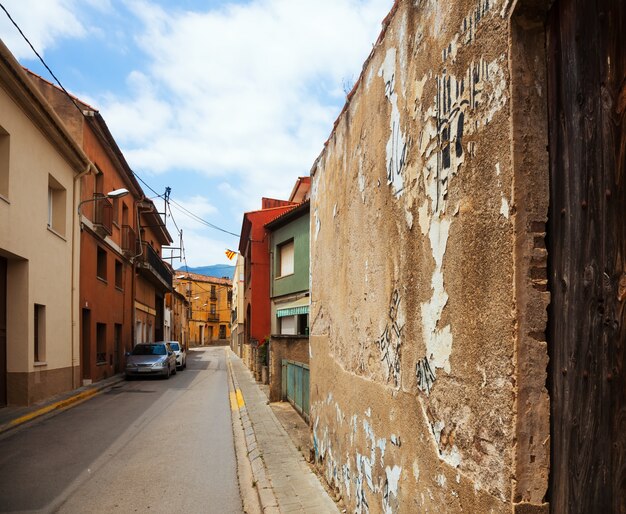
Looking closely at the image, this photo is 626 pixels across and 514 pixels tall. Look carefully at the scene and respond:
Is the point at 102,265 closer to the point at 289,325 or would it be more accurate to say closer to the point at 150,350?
the point at 150,350

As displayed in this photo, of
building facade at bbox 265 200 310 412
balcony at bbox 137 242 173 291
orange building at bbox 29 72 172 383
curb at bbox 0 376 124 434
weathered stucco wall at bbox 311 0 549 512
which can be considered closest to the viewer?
weathered stucco wall at bbox 311 0 549 512

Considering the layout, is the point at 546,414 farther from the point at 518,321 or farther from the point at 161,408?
the point at 161,408

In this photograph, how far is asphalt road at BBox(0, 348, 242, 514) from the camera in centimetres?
538

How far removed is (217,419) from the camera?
10555 millimetres

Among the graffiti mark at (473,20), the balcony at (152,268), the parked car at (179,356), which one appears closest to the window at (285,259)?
the parked car at (179,356)

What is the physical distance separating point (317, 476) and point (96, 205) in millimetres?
14373

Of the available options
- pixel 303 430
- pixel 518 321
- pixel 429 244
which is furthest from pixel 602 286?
pixel 303 430

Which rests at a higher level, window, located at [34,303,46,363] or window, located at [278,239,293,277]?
window, located at [278,239,293,277]

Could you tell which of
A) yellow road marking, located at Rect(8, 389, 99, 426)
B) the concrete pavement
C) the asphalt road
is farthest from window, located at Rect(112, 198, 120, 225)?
the asphalt road

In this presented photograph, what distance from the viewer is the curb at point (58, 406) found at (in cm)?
962

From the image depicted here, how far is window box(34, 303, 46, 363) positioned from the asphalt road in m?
1.70

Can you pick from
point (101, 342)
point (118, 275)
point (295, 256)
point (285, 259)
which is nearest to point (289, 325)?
point (285, 259)

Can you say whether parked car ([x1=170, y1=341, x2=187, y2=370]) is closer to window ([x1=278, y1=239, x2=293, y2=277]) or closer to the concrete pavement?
window ([x1=278, y1=239, x2=293, y2=277])

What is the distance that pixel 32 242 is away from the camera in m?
12.0
